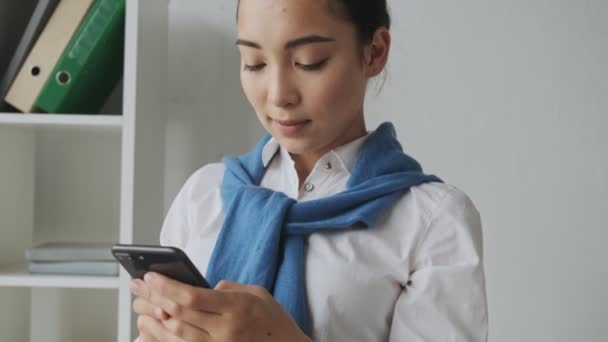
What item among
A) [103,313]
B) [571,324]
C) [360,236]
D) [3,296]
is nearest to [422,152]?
[571,324]

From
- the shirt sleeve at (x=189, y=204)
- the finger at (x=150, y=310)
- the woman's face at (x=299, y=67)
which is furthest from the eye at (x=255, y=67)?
the finger at (x=150, y=310)

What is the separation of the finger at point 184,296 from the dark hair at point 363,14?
374 mm

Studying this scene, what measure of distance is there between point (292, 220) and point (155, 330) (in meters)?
0.23

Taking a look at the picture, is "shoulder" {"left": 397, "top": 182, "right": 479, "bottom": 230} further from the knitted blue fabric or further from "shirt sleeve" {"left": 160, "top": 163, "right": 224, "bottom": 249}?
"shirt sleeve" {"left": 160, "top": 163, "right": 224, "bottom": 249}

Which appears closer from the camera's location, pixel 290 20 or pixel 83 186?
pixel 290 20

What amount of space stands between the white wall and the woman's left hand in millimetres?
881

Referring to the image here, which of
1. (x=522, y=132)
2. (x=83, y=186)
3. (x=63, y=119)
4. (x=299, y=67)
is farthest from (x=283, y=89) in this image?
(x=83, y=186)

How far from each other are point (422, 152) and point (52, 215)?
2.85 ft

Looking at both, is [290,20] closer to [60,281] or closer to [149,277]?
[149,277]

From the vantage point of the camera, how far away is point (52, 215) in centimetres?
176

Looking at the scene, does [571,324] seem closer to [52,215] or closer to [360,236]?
[360,236]

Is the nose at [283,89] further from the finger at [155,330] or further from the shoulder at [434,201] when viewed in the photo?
the finger at [155,330]

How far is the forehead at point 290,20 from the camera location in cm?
91

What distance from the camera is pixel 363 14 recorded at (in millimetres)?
959
